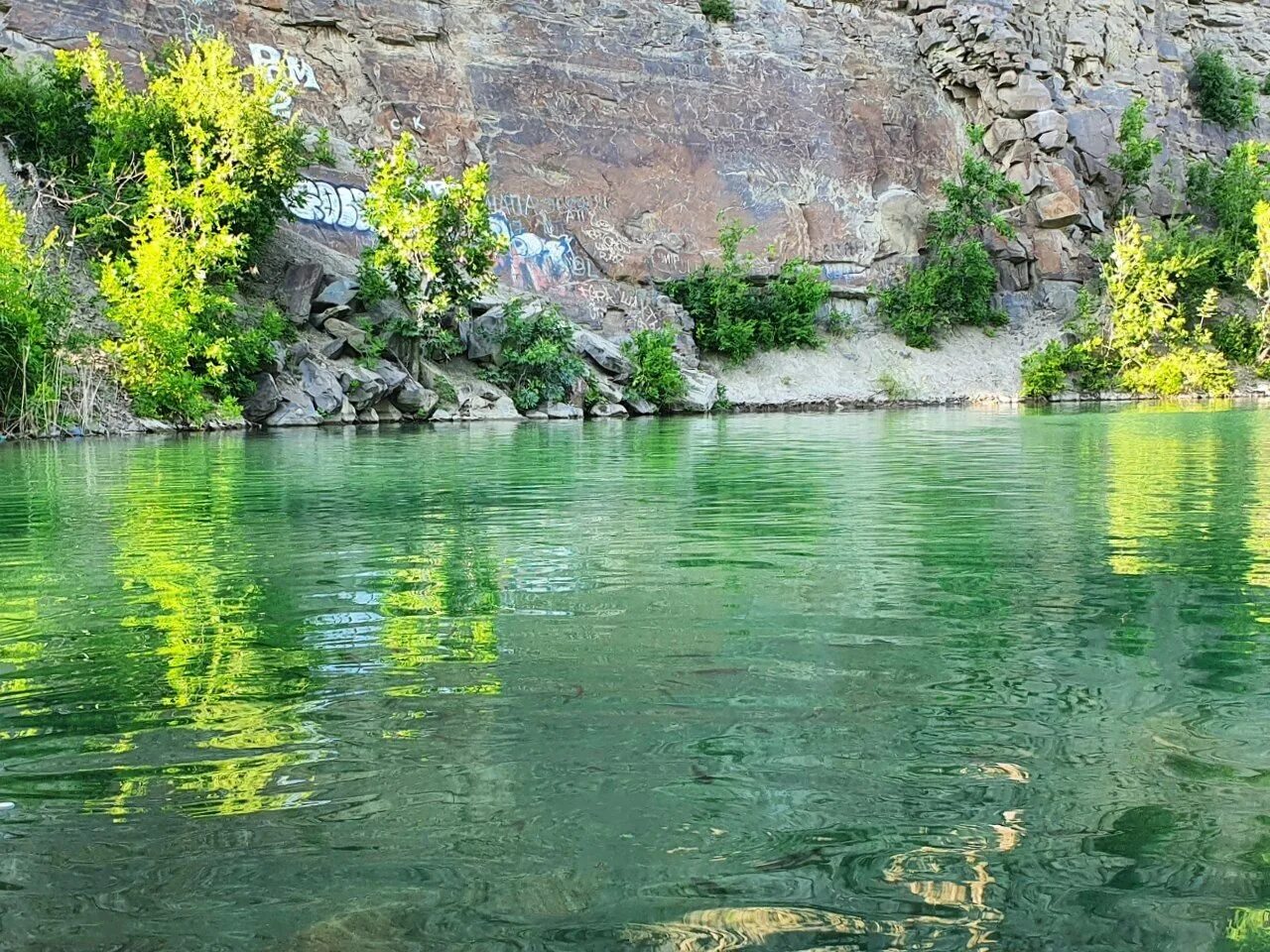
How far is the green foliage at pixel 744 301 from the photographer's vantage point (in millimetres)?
38250

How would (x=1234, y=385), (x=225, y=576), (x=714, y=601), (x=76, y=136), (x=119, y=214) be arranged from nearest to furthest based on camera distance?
(x=714, y=601) < (x=225, y=576) < (x=119, y=214) < (x=76, y=136) < (x=1234, y=385)

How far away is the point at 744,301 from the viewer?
39.1 meters

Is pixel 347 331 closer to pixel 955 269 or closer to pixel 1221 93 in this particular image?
pixel 955 269

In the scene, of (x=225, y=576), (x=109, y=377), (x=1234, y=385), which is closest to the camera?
(x=225, y=576)

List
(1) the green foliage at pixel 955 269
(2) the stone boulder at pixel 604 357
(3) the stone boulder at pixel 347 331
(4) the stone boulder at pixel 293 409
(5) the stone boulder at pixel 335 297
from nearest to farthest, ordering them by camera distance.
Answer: (4) the stone boulder at pixel 293 409 → (3) the stone boulder at pixel 347 331 → (5) the stone boulder at pixel 335 297 → (2) the stone boulder at pixel 604 357 → (1) the green foliage at pixel 955 269

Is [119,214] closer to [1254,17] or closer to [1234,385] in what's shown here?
[1234,385]

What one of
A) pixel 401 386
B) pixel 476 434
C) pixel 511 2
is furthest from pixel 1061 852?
pixel 511 2

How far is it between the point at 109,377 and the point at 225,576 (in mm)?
18522

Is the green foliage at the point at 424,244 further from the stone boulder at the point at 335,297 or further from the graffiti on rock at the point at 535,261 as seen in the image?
the graffiti on rock at the point at 535,261

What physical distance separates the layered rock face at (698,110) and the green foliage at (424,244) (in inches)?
174

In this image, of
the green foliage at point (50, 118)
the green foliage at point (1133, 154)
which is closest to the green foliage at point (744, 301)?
the green foliage at point (1133, 154)

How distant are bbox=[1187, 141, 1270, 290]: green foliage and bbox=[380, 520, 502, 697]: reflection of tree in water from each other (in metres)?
46.1

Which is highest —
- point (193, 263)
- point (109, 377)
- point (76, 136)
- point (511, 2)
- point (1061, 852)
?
point (511, 2)

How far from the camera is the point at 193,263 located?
22578mm
